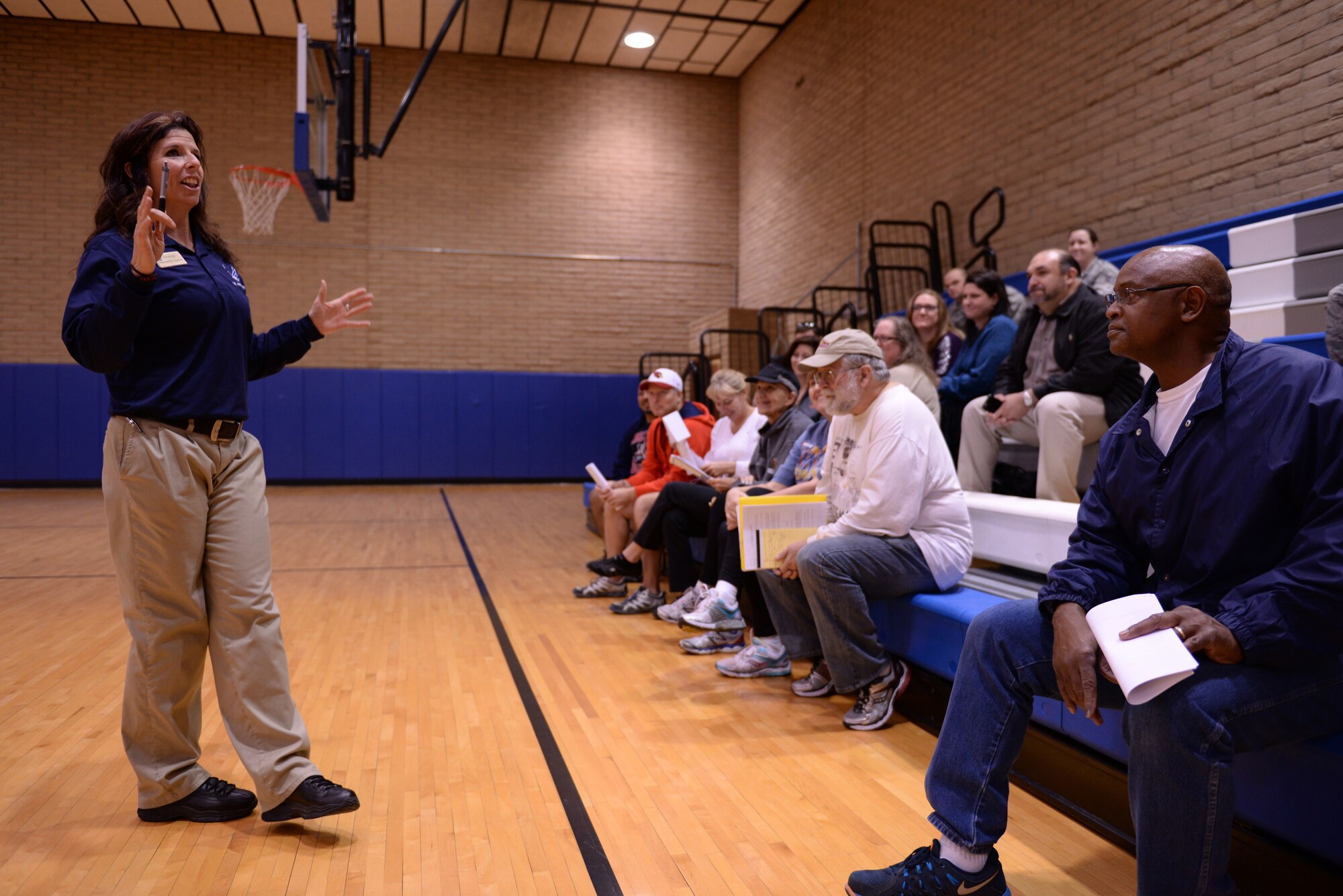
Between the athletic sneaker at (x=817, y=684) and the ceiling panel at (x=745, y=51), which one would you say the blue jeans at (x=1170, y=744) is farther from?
the ceiling panel at (x=745, y=51)

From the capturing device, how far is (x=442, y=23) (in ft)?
33.3

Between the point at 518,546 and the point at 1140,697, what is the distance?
5.23m

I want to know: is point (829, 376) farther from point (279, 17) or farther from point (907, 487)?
point (279, 17)

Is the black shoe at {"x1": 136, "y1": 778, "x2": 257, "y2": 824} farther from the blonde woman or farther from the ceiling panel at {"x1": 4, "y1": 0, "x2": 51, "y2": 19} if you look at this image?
the ceiling panel at {"x1": 4, "y1": 0, "x2": 51, "y2": 19}

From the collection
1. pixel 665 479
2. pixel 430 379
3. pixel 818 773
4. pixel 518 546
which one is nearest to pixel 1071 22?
pixel 665 479

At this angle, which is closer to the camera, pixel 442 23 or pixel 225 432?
pixel 225 432

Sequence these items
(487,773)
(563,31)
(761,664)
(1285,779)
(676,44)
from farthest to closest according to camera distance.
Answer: (676,44) < (563,31) < (761,664) < (487,773) < (1285,779)

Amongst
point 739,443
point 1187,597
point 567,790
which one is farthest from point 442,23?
point 1187,597

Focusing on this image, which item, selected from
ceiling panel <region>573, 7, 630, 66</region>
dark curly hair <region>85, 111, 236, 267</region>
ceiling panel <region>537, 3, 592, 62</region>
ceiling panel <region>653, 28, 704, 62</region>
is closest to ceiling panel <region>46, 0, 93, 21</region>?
ceiling panel <region>537, 3, 592, 62</region>

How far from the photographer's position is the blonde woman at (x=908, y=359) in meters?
3.51

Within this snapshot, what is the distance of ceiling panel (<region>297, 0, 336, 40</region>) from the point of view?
945cm

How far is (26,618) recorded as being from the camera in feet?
12.8

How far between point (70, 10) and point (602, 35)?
225 inches

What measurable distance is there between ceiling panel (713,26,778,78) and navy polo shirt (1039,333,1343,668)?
32.5ft
